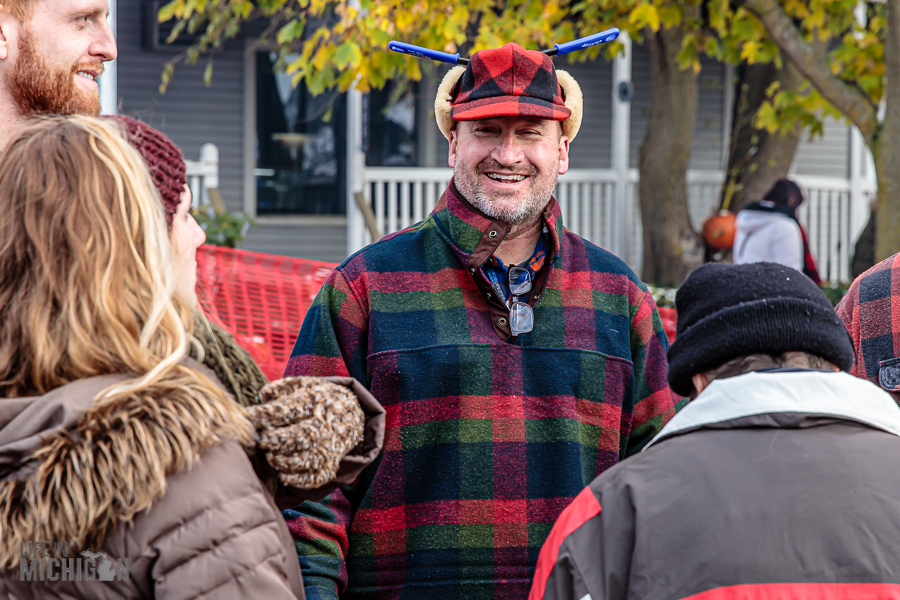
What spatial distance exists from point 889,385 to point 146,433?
6.54ft

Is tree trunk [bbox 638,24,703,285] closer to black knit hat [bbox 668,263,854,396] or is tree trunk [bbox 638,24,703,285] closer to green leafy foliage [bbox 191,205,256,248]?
green leafy foliage [bbox 191,205,256,248]

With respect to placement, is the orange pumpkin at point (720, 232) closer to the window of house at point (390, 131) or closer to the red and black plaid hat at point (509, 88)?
the window of house at point (390, 131)

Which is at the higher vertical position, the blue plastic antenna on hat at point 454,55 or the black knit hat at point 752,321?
the blue plastic antenna on hat at point 454,55

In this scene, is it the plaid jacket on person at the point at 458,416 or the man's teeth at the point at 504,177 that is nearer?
the plaid jacket on person at the point at 458,416

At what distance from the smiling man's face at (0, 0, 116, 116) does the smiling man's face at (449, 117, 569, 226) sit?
3.56ft

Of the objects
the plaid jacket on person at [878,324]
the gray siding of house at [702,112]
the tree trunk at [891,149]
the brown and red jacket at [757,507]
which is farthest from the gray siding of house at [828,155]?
the brown and red jacket at [757,507]

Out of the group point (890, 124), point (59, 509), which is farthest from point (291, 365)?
point (890, 124)

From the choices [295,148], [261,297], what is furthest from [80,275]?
[295,148]

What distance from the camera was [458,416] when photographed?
2.48 m

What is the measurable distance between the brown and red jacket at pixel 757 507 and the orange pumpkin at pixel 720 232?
9.66 metres

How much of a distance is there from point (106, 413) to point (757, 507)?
3.47ft

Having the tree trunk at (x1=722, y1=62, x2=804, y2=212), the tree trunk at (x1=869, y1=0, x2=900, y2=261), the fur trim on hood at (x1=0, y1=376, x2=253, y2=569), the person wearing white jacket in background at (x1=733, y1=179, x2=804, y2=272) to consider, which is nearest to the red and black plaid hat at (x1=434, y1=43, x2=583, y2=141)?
the fur trim on hood at (x1=0, y1=376, x2=253, y2=569)

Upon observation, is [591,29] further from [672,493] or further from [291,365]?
[672,493]

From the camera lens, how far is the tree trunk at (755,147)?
11180 mm
